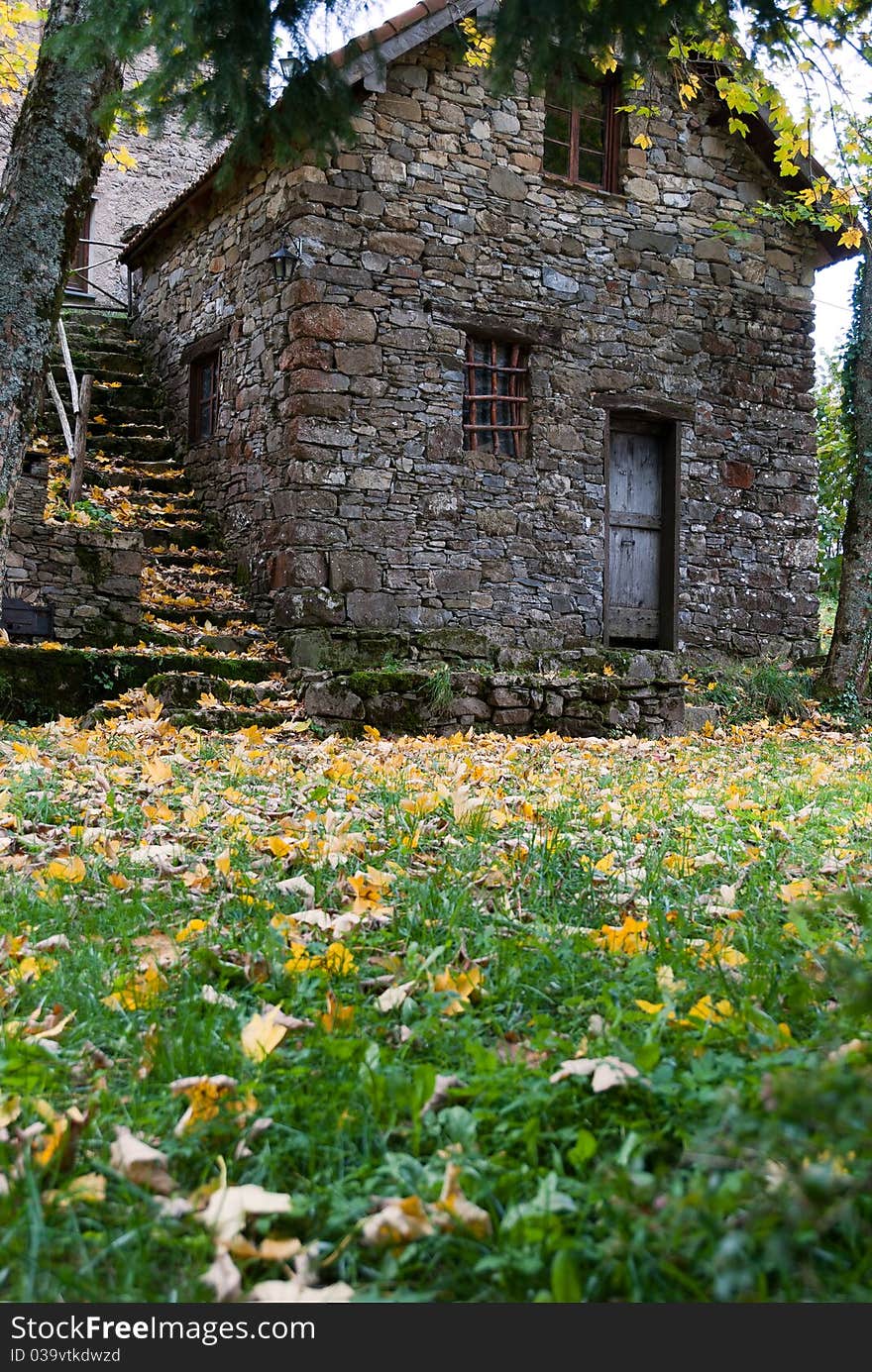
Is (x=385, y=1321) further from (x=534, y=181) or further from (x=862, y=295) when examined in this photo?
(x=862, y=295)

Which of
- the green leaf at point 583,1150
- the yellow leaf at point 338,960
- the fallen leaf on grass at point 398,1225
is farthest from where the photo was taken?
the yellow leaf at point 338,960

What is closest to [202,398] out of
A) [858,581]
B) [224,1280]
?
[858,581]

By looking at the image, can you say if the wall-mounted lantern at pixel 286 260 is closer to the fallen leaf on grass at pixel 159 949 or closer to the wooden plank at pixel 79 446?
the wooden plank at pixel 79 446

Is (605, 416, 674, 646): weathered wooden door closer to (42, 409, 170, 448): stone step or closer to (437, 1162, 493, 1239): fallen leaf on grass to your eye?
(42, 409, 170, 448): stone step

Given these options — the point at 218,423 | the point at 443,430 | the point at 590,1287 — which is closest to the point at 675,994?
the point at 590,1287

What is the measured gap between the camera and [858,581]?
440 inches

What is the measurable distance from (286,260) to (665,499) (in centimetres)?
457

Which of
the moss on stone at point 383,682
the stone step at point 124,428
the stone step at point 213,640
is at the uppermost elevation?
the stone step at point 124,428

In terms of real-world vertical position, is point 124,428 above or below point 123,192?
below

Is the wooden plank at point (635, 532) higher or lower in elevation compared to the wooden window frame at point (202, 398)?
lower

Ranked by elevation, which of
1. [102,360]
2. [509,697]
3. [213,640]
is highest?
[102,360]

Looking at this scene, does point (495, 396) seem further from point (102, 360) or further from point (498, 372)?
point (102, 360)

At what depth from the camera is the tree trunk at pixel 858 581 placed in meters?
11.2

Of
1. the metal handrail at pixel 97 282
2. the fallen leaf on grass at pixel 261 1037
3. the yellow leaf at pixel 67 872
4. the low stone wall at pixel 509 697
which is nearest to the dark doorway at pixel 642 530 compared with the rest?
the low stone wall at pixel 509 697
